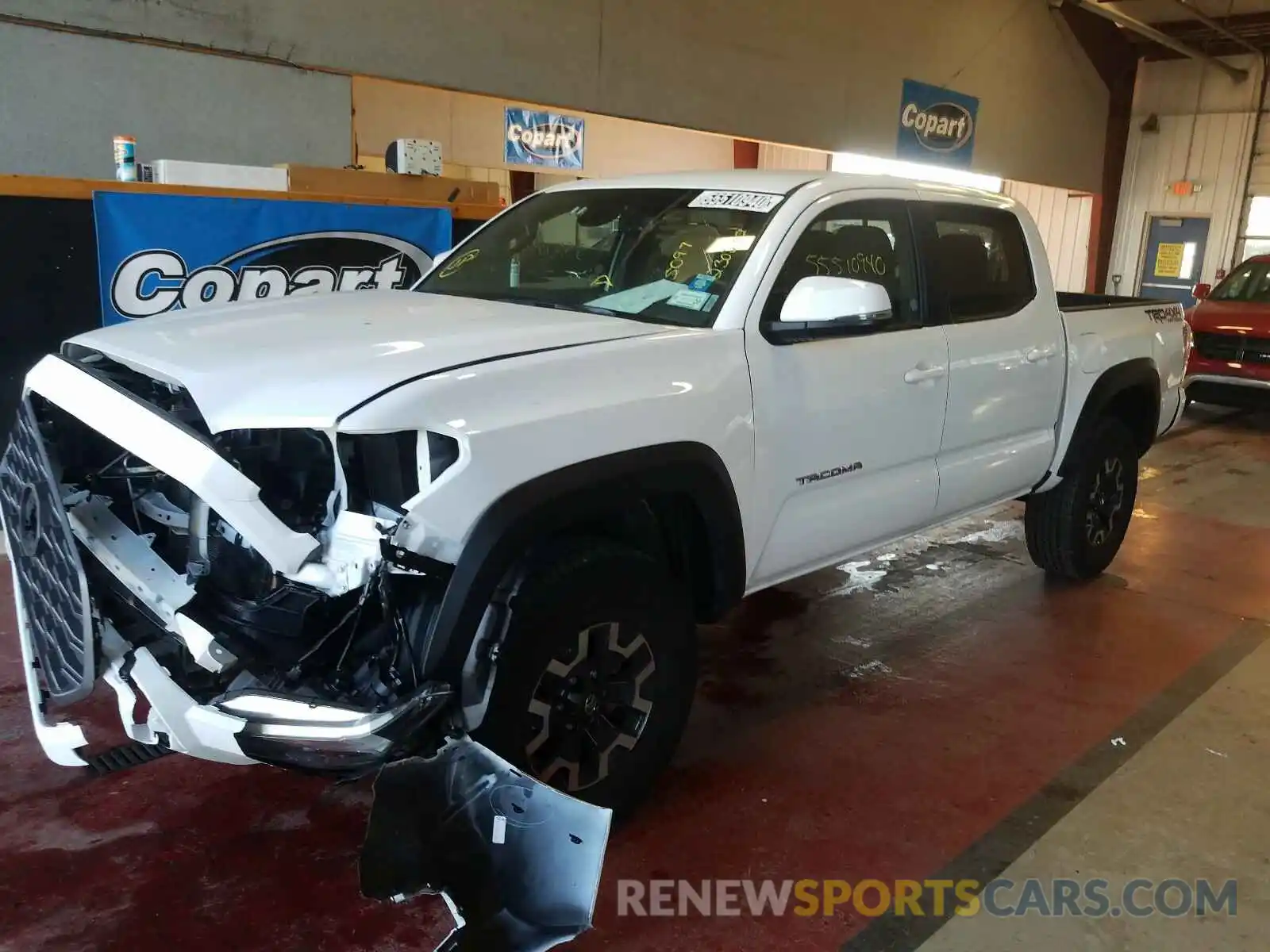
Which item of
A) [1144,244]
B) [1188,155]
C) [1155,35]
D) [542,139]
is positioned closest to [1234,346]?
[1155,35]

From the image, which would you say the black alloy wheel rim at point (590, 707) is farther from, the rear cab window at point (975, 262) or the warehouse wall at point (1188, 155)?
the warehouse wall at point (1188, 155)

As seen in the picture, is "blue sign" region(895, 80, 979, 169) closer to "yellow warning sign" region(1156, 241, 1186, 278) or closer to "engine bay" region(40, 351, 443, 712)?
"yellow warning sign" region(1156, 241, 1186, 278)

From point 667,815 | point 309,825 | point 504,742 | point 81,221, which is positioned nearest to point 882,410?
point 667,815

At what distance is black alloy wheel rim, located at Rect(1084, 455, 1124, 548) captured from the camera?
15.5 feet

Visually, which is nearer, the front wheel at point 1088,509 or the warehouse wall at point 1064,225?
the front wheel at point 1088,509

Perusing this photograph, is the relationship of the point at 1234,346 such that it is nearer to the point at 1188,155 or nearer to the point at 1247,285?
the point at 1247,285

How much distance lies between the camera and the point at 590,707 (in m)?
2.51

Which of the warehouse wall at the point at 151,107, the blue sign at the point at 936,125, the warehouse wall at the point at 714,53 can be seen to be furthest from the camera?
the blue sign at the point at 936,125

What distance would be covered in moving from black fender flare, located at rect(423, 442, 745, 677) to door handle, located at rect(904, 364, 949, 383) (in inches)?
36.3

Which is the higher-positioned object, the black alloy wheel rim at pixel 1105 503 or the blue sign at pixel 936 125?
the blue sign at pixel 936 125

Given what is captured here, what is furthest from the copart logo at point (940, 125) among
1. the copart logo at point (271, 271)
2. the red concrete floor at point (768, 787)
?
the red concrete floor at point (768, 787)

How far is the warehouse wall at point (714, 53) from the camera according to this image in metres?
6.46

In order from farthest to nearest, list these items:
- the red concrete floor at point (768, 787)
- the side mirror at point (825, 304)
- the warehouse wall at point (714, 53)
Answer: the warehouse wall at point (714, 53) → the side mirror at point (825, 304) → the red concrete floor at point (768, 787)

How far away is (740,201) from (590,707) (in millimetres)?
1648
